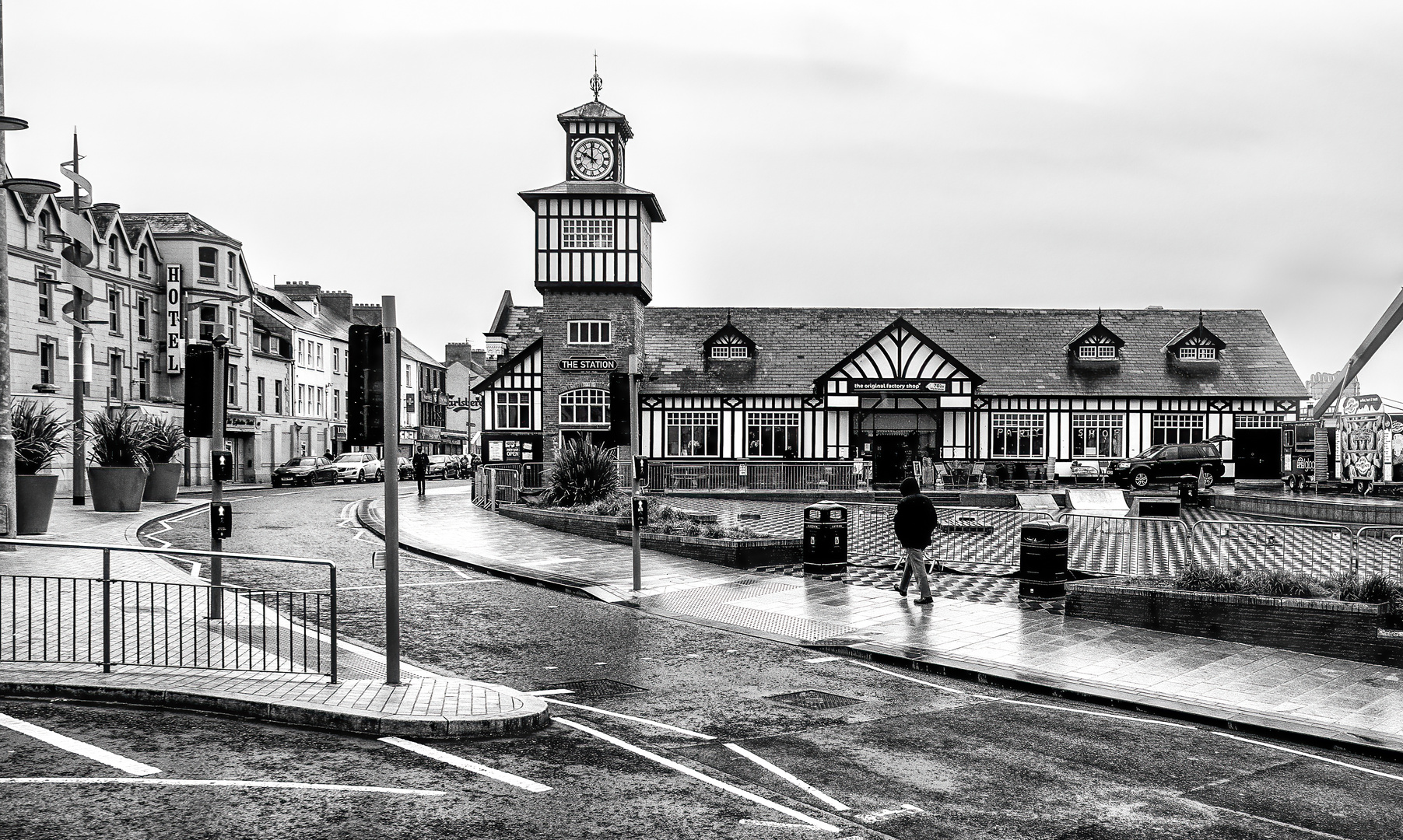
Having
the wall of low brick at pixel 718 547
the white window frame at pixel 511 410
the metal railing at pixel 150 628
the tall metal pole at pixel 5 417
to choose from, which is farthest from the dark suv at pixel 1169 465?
the tall metal pole at pixel 5 417

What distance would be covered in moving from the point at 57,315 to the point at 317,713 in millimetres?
40396

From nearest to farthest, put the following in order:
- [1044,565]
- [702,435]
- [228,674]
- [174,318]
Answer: [228,674] → [1044,565] → [702,435] → [174,318]

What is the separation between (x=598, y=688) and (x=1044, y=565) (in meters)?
7.77

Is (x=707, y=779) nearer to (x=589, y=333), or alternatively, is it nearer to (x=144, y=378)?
(x=589, y=333)

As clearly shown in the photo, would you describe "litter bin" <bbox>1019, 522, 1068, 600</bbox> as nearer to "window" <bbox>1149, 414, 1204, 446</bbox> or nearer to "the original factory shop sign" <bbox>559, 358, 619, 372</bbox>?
"the original factory shop sign" <bbox>559, 358, 619, 372</bbox>

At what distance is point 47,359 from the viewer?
135 ft

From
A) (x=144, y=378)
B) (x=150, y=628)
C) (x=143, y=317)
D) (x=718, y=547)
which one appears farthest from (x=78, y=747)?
(x=143, y=317)

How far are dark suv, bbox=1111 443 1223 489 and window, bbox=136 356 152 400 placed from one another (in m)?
40.5

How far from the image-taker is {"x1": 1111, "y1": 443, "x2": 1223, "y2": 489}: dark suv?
4169 centimetres

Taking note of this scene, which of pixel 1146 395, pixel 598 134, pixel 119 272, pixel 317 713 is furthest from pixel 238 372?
pixel 317 713

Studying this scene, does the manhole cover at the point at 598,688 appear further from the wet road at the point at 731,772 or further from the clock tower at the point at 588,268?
the clock tower at the point at 588,268

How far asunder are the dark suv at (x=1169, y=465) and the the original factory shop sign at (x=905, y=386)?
7.81 m

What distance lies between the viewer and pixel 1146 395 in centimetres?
4784

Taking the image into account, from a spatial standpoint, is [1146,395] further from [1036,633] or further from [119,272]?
[119,272]
